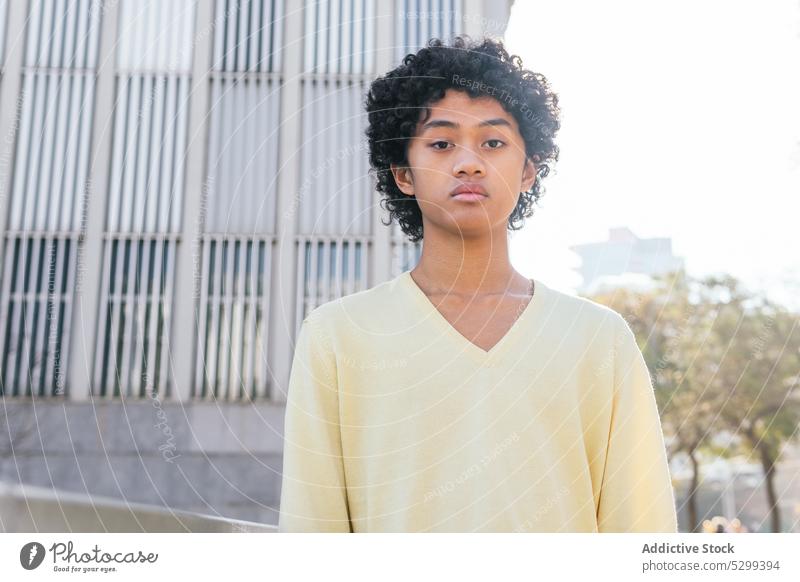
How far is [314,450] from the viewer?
82 cm

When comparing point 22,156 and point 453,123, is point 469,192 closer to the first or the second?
point 453,123

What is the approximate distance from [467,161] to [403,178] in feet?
0.40

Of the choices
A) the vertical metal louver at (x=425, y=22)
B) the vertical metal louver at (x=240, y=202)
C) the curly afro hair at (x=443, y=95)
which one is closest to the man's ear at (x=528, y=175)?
the curly afro hair at (x=443, y=95)

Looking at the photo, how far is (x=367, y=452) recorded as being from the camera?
833 mm

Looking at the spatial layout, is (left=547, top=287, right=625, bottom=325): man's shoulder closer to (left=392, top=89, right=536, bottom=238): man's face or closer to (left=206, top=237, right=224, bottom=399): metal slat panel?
(left=392, top=89, right=536, bottom=238): man's face

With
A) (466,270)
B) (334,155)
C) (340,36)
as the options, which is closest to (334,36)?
(340,36)

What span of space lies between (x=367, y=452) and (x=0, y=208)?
36.9 inches

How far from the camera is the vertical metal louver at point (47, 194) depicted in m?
1.39

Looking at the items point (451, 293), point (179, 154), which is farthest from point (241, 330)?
point (451, 293)

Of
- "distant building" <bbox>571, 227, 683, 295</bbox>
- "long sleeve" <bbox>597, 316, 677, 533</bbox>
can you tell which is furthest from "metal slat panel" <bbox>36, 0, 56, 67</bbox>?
"long sleeve" <bbox>597, 316, 677, 533</bbox>

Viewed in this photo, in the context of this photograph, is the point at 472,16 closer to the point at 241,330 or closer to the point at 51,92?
the point at 241,330

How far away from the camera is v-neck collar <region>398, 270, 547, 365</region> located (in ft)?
2.84

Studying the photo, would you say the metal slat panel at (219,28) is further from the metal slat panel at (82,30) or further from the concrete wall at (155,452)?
the concrete wall at (155,452)

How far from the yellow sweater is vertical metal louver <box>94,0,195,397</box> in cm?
65
